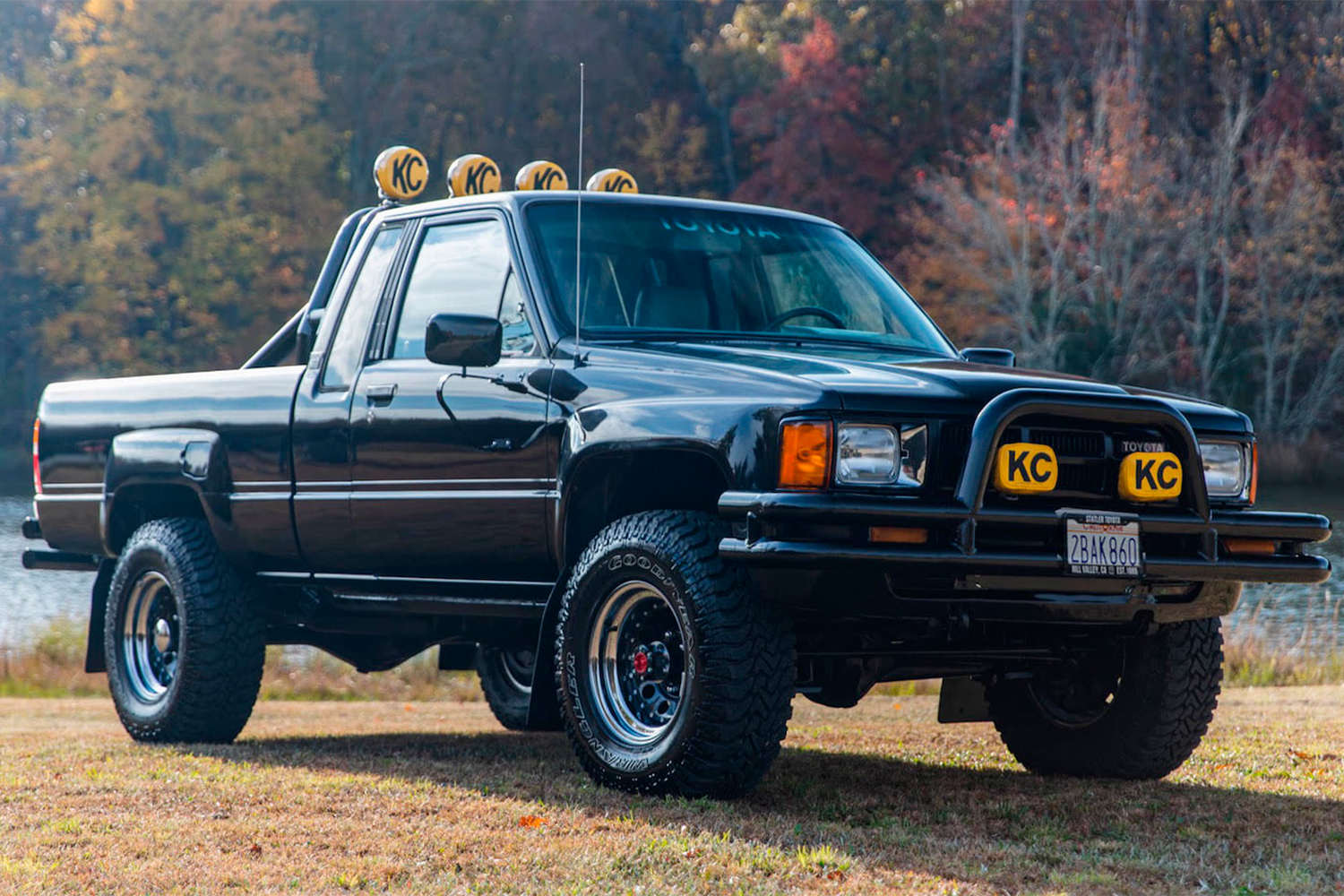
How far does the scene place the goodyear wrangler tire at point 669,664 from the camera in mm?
5469

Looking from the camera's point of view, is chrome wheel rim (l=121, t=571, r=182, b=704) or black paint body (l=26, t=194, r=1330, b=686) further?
chrome wheel rim (l=121, t=571, r=182, b=704)

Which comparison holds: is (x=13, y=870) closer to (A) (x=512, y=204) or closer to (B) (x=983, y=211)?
(A) (x=512, y=204)

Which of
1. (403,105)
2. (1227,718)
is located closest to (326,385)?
(1227,718)

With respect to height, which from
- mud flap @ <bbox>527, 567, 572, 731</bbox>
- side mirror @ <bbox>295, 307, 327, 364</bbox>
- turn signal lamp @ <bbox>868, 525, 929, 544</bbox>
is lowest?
mud flap @ <bbox>527, 567, 572, 731</bbox>

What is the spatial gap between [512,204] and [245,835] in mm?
2652

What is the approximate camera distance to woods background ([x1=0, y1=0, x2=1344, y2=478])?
33562mm

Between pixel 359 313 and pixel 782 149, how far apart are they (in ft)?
110

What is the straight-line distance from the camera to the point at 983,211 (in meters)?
34.5

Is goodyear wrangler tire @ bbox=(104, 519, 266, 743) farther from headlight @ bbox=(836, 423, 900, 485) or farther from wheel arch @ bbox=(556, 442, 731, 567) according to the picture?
headlight @ bbox=(836, 423, 900, 485)

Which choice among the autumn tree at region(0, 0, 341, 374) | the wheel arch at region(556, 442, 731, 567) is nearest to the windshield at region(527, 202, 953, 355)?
the wheel arch at region(556, 442, 731, 567)

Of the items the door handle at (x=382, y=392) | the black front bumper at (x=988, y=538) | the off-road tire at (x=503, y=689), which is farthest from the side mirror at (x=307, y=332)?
the black front bumper at (x=988, y=538)

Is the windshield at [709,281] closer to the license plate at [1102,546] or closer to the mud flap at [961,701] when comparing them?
the mud flap at [961,701]

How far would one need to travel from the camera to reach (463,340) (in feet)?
20.6

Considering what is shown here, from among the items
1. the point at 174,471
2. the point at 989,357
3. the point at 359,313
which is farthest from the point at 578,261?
the point at 174,471
